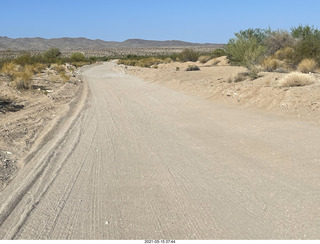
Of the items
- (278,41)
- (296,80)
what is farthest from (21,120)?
(278,41)

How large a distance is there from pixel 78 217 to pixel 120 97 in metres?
17.6

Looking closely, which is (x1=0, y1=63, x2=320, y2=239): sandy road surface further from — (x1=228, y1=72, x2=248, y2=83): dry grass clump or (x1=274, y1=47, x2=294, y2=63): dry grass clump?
(x1=274, y1=47, x2=294, y2=63): dry grass clump

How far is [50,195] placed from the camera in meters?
7.11

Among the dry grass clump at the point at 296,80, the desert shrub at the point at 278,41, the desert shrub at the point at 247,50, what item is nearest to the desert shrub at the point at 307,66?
the desert shrub at the point at 247,50

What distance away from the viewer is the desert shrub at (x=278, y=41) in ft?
142

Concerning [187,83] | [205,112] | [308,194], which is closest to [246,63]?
[187,83]

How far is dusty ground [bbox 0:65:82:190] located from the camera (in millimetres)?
9695

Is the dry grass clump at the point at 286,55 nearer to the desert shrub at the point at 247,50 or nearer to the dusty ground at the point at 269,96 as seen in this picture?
the desert shrub at the point at 247,50

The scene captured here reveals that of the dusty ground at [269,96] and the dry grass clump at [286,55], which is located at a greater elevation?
the dry grass clump at [286,55]

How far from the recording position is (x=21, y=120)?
15.5 metres

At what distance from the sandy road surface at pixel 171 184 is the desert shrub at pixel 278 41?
32.2 metres

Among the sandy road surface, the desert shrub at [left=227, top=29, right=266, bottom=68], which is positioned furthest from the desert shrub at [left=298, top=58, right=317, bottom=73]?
the sandy road surface

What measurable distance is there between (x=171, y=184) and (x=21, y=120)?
9775 millimetres

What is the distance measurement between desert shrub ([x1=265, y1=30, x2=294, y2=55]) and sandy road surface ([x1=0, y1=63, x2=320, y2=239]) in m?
32.2
